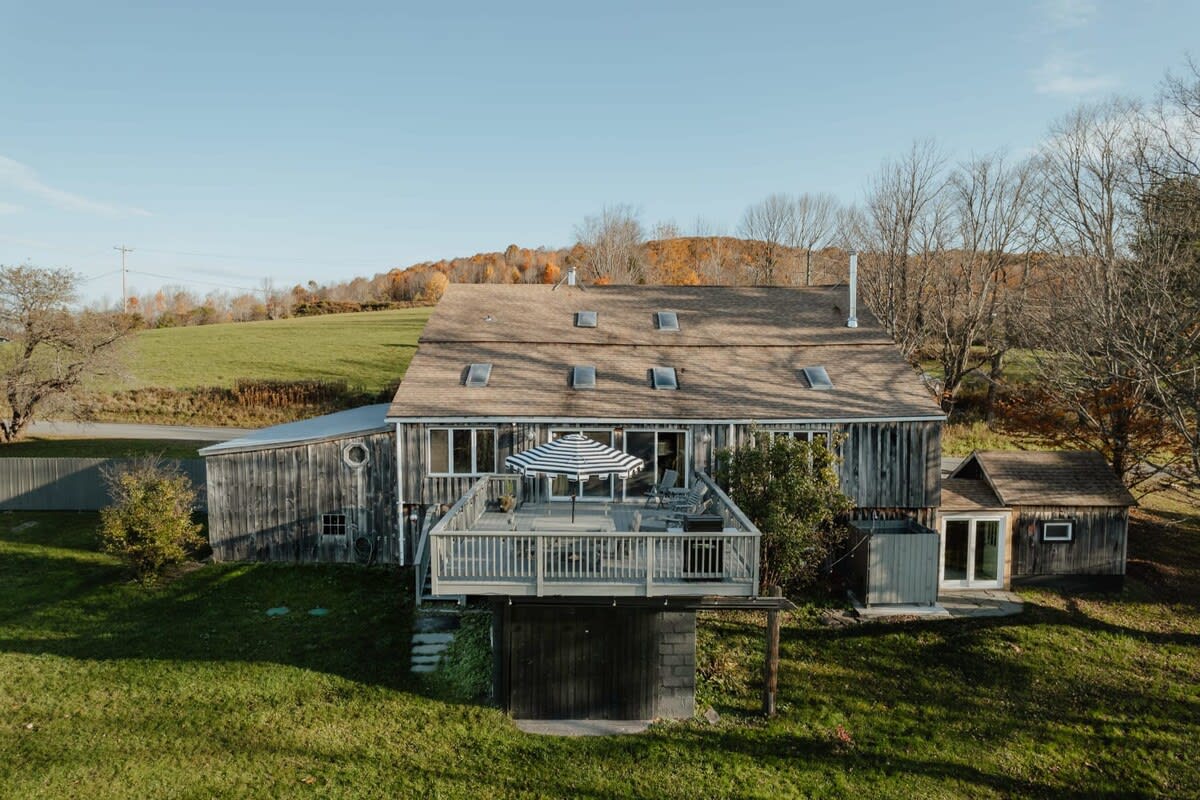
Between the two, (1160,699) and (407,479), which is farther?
(407,479)

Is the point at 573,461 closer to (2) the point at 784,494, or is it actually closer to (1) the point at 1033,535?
(2) the point at 784,494

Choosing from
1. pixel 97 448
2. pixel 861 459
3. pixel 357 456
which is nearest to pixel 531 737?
pixel 357 456

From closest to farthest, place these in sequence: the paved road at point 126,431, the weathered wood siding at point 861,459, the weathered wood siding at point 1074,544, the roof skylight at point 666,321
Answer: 1. the weathered wood siding at point 861,459
2. the weathered wood siding at point 1074,544
3. the roof skylight at point 666,321
4. the paved road at point 126,431

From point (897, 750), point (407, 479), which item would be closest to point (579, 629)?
point (897, 750)

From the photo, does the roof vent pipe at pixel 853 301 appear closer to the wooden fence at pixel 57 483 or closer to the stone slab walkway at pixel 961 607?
the stone slab walkway at pixel 961 607

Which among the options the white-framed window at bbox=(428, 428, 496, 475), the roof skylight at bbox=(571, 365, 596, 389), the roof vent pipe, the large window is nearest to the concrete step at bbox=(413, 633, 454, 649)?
the white-framed window at bbox=(428, 428, 496, 475)

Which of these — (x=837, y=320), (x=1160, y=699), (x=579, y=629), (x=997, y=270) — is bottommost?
(x=1160, y=699)

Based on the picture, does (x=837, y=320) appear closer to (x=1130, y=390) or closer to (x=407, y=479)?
(x=1130, y=390)

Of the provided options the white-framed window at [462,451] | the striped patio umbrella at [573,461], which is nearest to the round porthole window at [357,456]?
the white-framed window at [462,451]
